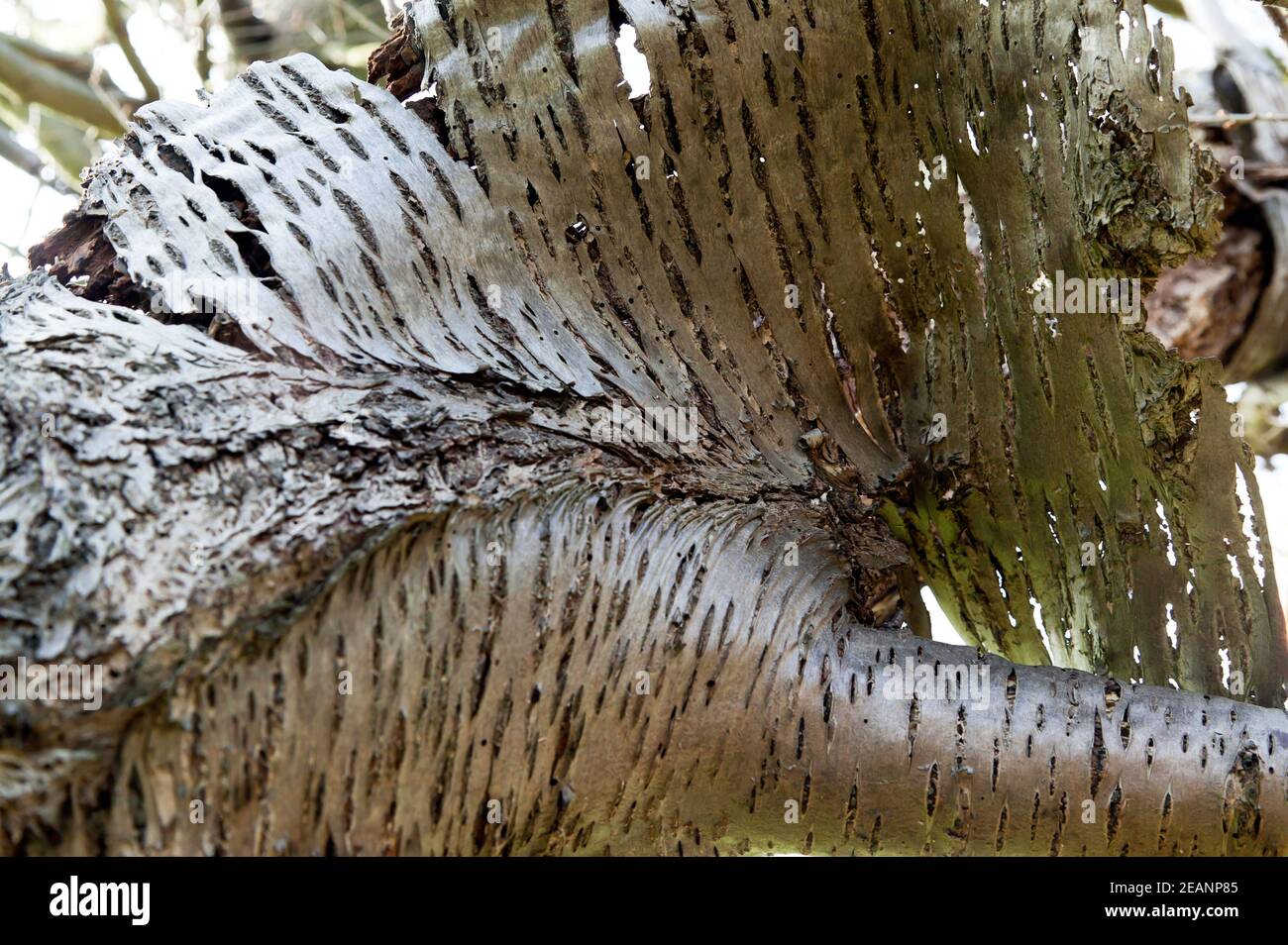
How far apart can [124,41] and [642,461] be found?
317cm

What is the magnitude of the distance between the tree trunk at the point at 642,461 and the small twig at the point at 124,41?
2.26m

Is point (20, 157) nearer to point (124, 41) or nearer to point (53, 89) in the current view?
point (53, 89)

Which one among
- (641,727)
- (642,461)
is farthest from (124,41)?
(641,727)

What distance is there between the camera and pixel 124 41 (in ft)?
11.3

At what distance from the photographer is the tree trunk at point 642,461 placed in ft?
3.26

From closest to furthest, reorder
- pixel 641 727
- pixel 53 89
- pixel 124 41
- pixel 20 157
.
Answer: pixel 641 727, pixel 124 41, pixel 53 89, pixel 20 157

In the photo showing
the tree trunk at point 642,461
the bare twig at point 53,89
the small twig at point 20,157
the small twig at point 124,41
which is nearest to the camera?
the tree trunk at point 642,461

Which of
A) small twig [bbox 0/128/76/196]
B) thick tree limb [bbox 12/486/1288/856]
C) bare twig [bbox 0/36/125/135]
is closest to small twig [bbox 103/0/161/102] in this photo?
bare twig [bbox 0/36/125/135]

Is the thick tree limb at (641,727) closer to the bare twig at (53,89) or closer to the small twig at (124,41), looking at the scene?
the small twig at (124,41)

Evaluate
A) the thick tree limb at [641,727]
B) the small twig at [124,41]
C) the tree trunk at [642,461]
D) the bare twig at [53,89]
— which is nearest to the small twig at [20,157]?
the bare twig at [53,89]

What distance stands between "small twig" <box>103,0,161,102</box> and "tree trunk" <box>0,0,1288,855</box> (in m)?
2.26

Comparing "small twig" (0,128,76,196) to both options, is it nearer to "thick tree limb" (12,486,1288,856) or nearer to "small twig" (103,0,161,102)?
"small twig" (103,0,161,102)

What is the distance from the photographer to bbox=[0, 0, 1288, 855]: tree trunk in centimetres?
99

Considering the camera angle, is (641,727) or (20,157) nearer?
(641,727)
